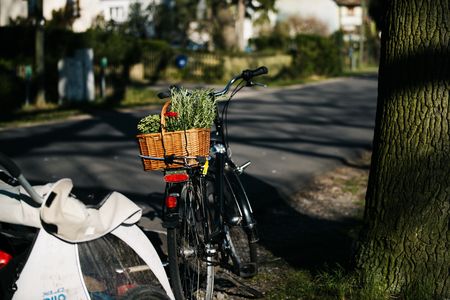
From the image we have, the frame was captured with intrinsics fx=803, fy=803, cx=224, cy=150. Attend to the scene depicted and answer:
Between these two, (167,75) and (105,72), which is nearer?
(105,72)

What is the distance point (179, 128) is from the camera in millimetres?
4699

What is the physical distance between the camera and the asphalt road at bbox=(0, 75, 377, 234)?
31.2 feet

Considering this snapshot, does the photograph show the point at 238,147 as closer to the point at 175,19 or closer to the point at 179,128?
the point at 179,128

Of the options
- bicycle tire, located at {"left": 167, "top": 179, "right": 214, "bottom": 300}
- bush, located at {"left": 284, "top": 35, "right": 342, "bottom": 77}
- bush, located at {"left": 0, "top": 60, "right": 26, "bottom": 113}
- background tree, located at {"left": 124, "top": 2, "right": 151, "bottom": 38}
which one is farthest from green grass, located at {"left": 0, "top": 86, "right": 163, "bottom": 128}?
background tree, located at {"left": 124, "top": 2, "right": 151, "bottom": 38}

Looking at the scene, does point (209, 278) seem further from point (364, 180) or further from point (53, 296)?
point (364, 180)

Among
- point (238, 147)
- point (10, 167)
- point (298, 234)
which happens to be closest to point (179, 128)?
point (10, 167)

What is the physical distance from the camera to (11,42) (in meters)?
19.8

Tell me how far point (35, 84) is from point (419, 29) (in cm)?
1434

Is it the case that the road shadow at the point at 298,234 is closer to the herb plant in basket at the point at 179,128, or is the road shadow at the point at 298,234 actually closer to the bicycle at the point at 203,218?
the bicycle at the point at 203,218

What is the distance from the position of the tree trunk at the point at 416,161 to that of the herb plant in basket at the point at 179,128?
119 cm

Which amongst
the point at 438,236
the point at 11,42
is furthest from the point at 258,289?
the point at 11,42

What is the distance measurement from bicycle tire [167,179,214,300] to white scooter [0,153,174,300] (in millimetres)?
1044

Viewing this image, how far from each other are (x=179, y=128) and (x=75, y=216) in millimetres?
1426

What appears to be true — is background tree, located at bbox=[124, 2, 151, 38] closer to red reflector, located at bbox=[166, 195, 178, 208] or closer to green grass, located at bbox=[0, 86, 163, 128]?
green grass, located at bbox=[0, 86, 163, 128]
